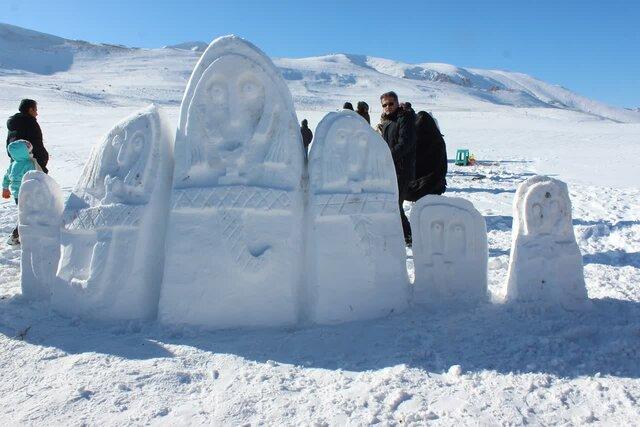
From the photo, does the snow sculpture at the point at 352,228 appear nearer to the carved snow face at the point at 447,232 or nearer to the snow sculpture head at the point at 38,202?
the carved snow face at the point at 447,232

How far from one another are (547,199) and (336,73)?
62.7 meters

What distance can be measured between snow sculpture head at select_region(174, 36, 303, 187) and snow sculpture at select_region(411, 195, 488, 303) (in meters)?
1.00

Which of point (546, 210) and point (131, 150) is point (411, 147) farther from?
point (131, 150)

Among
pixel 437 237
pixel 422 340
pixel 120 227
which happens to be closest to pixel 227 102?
pixel 120 227

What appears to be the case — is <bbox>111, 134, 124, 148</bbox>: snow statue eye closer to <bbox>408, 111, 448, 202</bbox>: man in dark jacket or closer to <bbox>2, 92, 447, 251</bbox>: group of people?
<bbox>2, 92, 447, 251</bbox>: group of people

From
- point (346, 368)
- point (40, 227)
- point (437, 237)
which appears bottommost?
point (346, 368)

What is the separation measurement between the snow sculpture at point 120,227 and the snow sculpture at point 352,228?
1.09 m

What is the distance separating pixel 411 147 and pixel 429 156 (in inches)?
17.4

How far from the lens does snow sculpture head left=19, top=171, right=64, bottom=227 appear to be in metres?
4.29

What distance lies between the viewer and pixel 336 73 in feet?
212

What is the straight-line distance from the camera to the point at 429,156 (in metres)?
5.95

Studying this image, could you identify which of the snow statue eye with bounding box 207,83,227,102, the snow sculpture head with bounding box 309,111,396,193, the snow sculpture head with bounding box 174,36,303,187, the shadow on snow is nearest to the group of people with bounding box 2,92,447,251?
the snow sculpture head with bounding box 309,111,396,193

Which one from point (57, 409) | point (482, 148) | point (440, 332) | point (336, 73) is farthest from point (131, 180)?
point (336, 73)

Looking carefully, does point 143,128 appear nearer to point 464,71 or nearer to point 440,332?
point 440,332
